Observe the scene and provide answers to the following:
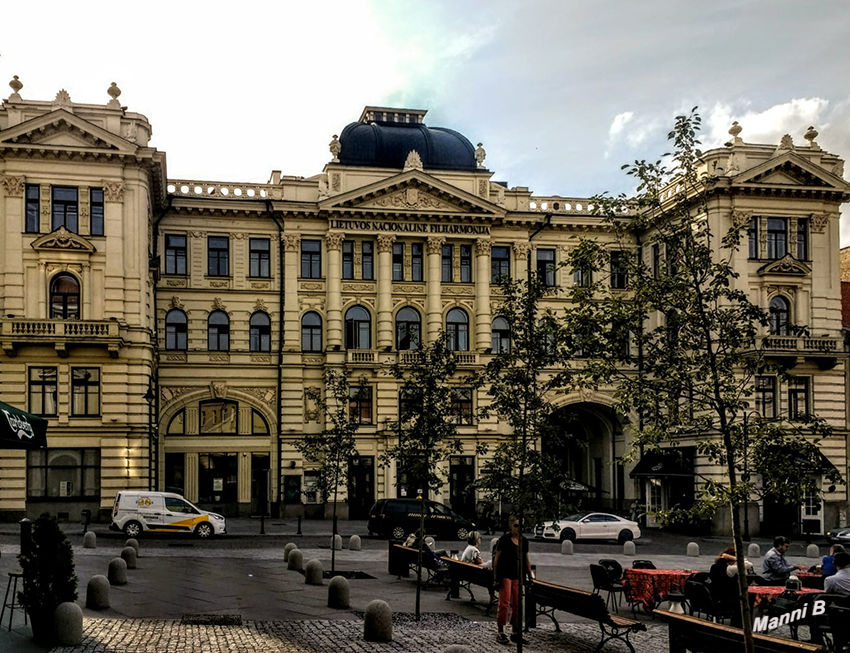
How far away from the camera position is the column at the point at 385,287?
184ft

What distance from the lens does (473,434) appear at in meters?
56.3

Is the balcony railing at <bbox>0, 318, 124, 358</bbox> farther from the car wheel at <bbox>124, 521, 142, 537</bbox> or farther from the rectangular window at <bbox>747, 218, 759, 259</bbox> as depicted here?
the rectangular window at <bbox>747, 218, 759, 259</bbox>

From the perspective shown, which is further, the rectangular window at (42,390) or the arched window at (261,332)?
the arched window at (261,332)

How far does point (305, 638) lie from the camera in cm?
1864

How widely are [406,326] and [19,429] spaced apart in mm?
40403

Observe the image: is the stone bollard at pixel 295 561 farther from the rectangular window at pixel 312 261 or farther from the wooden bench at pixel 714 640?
the rectangular window at pixel 312 261

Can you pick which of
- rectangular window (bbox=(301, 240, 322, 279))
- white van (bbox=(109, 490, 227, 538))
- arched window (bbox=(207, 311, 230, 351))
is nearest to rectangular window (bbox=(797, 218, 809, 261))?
rectangular window (bbox=(301, 240, 322, 279))

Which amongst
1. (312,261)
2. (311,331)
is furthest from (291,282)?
(311,331)

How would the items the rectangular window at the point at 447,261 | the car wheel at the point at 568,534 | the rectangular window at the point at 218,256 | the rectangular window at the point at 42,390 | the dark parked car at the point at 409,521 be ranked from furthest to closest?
1. the rectangular window at the point at 447,261
2. the rectangular window at the point at 218,256
3. the rectangular window at the point at 42,390
4. the car wheel at the point at 568,534
5. the dark parked car at the point at 409,521

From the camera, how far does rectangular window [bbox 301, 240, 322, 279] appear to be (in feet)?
185

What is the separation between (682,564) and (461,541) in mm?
11389

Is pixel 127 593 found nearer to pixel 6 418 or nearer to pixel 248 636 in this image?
pixel 248 636

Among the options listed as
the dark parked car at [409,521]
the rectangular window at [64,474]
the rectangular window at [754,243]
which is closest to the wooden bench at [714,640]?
the dark parked car at [409,521]

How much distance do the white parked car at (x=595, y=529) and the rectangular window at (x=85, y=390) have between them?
66.7 ft
